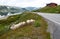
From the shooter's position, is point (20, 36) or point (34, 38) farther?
point (20, 36)

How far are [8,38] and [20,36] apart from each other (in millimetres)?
1216

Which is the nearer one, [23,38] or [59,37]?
[59,37]

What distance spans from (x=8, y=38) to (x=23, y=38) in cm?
188

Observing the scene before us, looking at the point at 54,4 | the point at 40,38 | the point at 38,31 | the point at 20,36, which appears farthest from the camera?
the point at 54,4

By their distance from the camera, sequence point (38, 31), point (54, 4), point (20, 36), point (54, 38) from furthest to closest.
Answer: point (54, 4)
point (38, 31)
point (20, 36)
point (54, 38)

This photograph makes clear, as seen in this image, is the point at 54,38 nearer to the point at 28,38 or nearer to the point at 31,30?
the point at 28,38

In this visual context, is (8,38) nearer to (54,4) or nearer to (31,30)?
(31,30)

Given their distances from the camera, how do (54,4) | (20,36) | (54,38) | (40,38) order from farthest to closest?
(54,4) < (20,36) < (40,38) < (54,38)

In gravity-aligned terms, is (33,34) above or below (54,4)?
above

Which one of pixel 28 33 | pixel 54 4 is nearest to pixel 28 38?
pixel 28 33

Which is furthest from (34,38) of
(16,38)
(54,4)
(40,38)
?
(54,4)

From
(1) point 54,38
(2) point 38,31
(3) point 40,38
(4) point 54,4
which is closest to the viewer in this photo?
(1) point 54,38

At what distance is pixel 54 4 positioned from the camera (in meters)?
142

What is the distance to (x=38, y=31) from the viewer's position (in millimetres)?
23516
